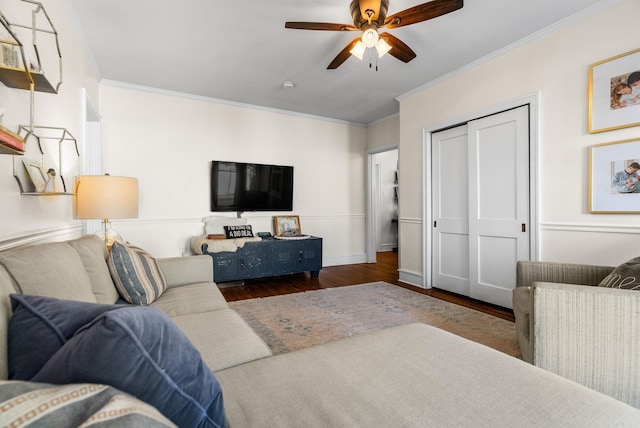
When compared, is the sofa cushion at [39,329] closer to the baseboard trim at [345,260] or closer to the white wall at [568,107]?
the white wall at [568,107]

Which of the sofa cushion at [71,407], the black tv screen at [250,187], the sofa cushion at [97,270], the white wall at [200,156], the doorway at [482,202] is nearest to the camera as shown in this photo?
the sofa cushion at [71,407]

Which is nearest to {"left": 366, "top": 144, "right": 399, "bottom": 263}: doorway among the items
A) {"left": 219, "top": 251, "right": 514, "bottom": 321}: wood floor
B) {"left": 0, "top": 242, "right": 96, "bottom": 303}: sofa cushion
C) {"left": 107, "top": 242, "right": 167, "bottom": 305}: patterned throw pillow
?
{"left": 219, "top": 251, "right": 514, "bottom": 321}: wood floor

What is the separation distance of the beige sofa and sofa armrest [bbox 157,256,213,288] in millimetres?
1022

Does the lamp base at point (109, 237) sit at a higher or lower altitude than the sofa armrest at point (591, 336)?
higher

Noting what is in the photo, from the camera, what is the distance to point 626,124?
2184mm

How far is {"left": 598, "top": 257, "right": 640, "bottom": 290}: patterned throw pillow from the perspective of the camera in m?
1.36

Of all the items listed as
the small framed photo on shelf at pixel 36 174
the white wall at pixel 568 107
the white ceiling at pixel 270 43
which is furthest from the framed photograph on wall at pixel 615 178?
the small framed photo on shelf at pixel 36 174

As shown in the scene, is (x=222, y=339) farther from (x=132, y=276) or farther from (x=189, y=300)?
(x=132, y=276)

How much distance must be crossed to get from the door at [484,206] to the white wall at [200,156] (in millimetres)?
1949

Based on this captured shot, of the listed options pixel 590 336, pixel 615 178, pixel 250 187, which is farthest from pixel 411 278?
pixel 590 336

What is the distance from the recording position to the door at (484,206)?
2.89 m

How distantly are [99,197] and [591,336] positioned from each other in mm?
2973

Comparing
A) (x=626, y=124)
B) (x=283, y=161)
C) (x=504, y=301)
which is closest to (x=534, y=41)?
(x=626, y=124)

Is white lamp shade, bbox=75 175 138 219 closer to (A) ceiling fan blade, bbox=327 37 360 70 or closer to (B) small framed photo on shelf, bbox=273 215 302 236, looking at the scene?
(A) ceiling fan blade, bbox=327 37 360 70
